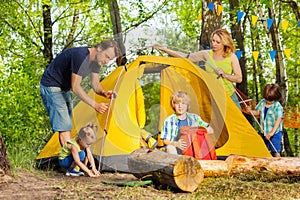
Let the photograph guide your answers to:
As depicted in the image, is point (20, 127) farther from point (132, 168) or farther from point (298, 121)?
point (298, 121)

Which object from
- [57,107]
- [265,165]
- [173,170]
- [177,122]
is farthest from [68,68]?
[265,165]

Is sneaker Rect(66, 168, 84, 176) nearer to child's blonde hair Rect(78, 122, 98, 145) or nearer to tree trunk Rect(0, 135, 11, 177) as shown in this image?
child's blonde hair Rect(78, 122, 98, 145)

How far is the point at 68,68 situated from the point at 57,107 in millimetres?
415

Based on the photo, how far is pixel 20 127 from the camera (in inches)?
296

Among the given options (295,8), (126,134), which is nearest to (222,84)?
(126,134)

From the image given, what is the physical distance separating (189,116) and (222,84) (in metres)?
0.52

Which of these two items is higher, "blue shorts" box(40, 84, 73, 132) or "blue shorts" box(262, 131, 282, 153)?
"blue shorts" box(40, 84, 73, 132)

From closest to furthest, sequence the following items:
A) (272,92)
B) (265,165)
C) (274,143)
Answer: (265,165), (272,92), (274,143)

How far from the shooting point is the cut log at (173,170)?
416 cm

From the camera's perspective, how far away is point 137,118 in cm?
584

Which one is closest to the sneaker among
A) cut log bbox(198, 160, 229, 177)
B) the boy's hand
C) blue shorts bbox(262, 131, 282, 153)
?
the boy's hand

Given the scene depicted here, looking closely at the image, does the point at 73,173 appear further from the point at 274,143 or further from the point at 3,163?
the point at 274,143

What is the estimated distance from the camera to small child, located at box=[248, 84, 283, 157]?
19.5 feet

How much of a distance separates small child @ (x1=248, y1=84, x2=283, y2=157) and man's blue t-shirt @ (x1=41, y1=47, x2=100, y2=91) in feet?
6.82
